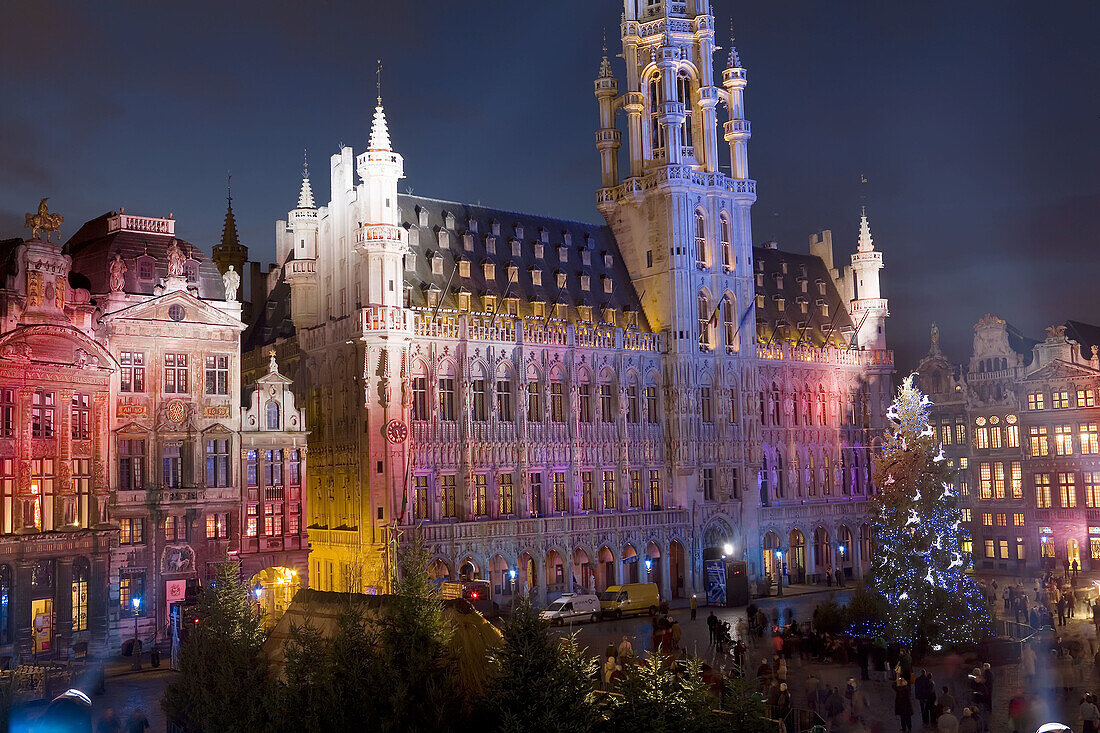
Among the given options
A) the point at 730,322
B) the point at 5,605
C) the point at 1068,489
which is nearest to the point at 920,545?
the point at 730,322

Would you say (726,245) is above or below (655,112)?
below

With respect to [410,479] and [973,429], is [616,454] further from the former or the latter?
[973,429]

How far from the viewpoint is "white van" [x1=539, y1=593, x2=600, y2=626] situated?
50875 millimetres

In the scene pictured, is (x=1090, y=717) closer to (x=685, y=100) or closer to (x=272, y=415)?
(x=272, y=415)

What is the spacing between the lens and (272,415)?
5431 cm

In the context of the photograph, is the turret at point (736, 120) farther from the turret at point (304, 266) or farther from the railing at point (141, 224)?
the railing at point (141, 224)

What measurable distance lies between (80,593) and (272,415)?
Result: 1285cm

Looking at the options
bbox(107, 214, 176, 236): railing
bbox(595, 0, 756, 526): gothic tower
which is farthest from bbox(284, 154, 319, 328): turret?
bbox(595, 0, 756, 526): gothic tower

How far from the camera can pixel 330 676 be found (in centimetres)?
2109

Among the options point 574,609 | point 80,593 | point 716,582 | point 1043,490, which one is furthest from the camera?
point 1043,490

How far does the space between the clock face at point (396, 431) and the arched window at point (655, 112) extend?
27.9 metres

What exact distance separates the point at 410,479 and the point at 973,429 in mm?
44472

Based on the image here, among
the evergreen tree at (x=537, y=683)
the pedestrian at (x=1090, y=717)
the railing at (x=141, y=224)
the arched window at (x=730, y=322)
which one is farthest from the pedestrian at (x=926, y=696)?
the arched window at (x=730, y=322)

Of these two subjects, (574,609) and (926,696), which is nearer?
(926,696)
